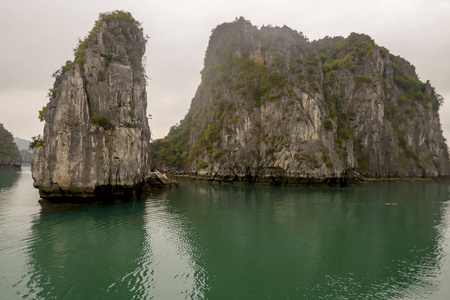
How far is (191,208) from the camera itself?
28172mm

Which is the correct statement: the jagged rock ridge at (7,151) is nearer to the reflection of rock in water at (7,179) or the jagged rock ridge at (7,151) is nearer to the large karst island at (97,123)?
the reflection of rock in water at (7,179)

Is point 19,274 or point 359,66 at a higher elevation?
point 359,66

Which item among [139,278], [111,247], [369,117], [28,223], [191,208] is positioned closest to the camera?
[139,278]

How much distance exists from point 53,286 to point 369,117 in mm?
76386

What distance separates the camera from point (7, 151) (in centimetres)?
8931

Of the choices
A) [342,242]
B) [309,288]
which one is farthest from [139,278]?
[342,242]

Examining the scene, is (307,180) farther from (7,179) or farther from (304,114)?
(7,179)

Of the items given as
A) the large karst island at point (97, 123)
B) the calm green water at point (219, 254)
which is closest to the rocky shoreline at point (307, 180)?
the calm green water at point (219, 254)

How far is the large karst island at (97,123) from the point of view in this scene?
981 inches

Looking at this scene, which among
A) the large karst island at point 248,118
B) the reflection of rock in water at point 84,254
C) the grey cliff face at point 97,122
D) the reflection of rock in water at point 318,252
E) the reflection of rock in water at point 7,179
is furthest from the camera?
the reflection of rock in water at point 7,179

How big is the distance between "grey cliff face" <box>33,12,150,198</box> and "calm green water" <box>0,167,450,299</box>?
3284mm

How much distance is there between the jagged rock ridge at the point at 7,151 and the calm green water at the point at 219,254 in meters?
84.3

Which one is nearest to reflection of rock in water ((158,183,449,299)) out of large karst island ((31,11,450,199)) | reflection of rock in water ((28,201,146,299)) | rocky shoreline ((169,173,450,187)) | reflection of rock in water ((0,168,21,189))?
reflection of rock in water ((28,201,146,299))

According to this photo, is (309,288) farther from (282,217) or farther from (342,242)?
(282,217)
